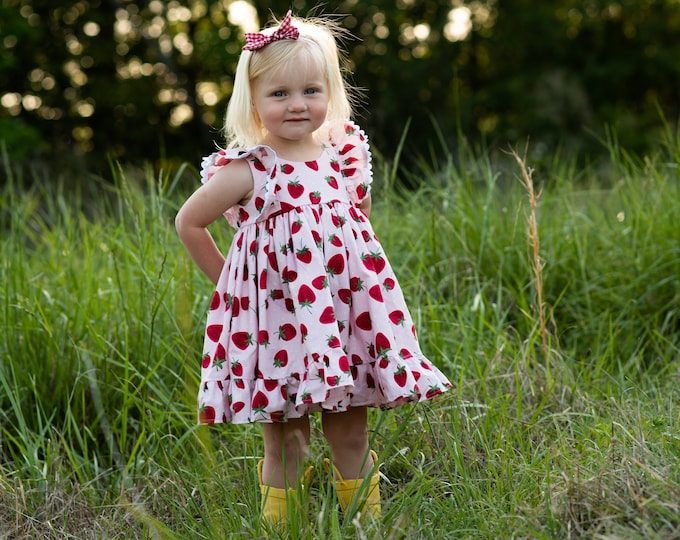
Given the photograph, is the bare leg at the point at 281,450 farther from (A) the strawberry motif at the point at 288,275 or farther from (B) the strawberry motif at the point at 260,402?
(A) the strawberry motif at the point at 288,275

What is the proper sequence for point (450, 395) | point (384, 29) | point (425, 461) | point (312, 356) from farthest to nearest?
point (384, 29) < point (450, 395) < point (425, 461) < point (312, 356)

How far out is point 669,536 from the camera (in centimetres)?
180

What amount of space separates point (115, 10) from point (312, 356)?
1467cm

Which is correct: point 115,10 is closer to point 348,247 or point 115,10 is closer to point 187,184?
point 187,184

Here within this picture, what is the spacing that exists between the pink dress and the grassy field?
122 mm

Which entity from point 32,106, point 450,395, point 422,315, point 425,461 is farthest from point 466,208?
point 32,106

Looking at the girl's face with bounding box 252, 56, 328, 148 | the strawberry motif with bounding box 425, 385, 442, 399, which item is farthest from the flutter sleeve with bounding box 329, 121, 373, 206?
the strawberry motif with bounding box 425, 385, 442, 399

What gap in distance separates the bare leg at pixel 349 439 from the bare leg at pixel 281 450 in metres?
0.08

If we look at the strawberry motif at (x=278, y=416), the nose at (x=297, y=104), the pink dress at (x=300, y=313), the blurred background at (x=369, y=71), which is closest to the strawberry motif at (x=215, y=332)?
the pink dress at (x=300, y=313)

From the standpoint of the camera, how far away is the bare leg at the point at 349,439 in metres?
2.40

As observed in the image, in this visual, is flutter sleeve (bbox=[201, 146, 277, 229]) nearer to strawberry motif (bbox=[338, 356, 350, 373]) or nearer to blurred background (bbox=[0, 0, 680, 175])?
strawberry motif (bbox=[338, 356, 350, 373])

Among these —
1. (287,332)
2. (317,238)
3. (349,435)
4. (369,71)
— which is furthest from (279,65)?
(369,71)

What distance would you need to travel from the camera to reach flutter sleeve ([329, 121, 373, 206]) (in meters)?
2.43

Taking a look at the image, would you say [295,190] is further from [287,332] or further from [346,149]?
[287,332]
